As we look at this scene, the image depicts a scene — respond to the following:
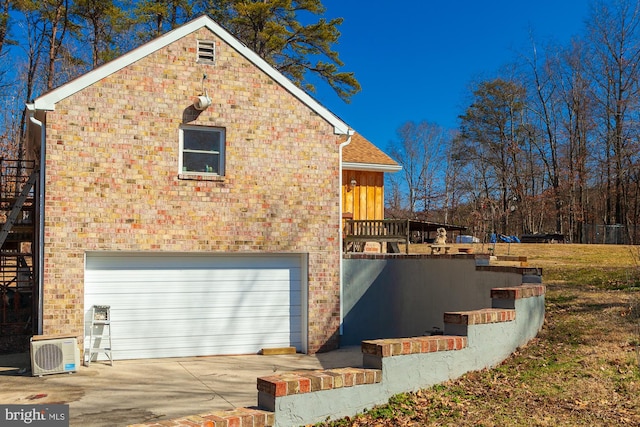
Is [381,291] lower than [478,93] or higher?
lower

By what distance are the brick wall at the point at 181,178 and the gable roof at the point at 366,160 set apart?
16.4 ft

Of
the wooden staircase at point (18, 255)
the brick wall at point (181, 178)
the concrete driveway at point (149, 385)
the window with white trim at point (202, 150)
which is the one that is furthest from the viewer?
the wooden staircase at point (18, 255)

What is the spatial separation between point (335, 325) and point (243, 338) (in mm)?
2056

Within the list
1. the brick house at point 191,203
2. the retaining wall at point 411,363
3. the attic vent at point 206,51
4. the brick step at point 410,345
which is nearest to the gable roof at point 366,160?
the brick house at point 191,203

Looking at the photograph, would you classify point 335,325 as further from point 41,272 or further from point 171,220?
point 41,272

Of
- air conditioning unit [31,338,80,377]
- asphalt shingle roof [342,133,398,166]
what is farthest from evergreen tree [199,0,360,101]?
air conditioning unit [31,338,80,377]

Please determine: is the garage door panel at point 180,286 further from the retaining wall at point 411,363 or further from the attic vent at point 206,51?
the retaining wall at point 411,363

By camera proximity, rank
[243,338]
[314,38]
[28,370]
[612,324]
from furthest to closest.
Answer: [314,38] < [243,338] < [28,370] < [612,324]

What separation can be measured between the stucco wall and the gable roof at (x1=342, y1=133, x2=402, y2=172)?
16.4 ft

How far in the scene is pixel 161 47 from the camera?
1210cm

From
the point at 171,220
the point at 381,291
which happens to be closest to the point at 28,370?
the point at 171,220

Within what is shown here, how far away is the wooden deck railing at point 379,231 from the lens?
1560 centimetres

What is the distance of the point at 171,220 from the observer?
12.0 metres

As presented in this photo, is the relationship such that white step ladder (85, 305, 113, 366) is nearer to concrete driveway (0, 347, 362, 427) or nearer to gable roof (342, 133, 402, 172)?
concrete driveway (0, 347, 362, 427)
